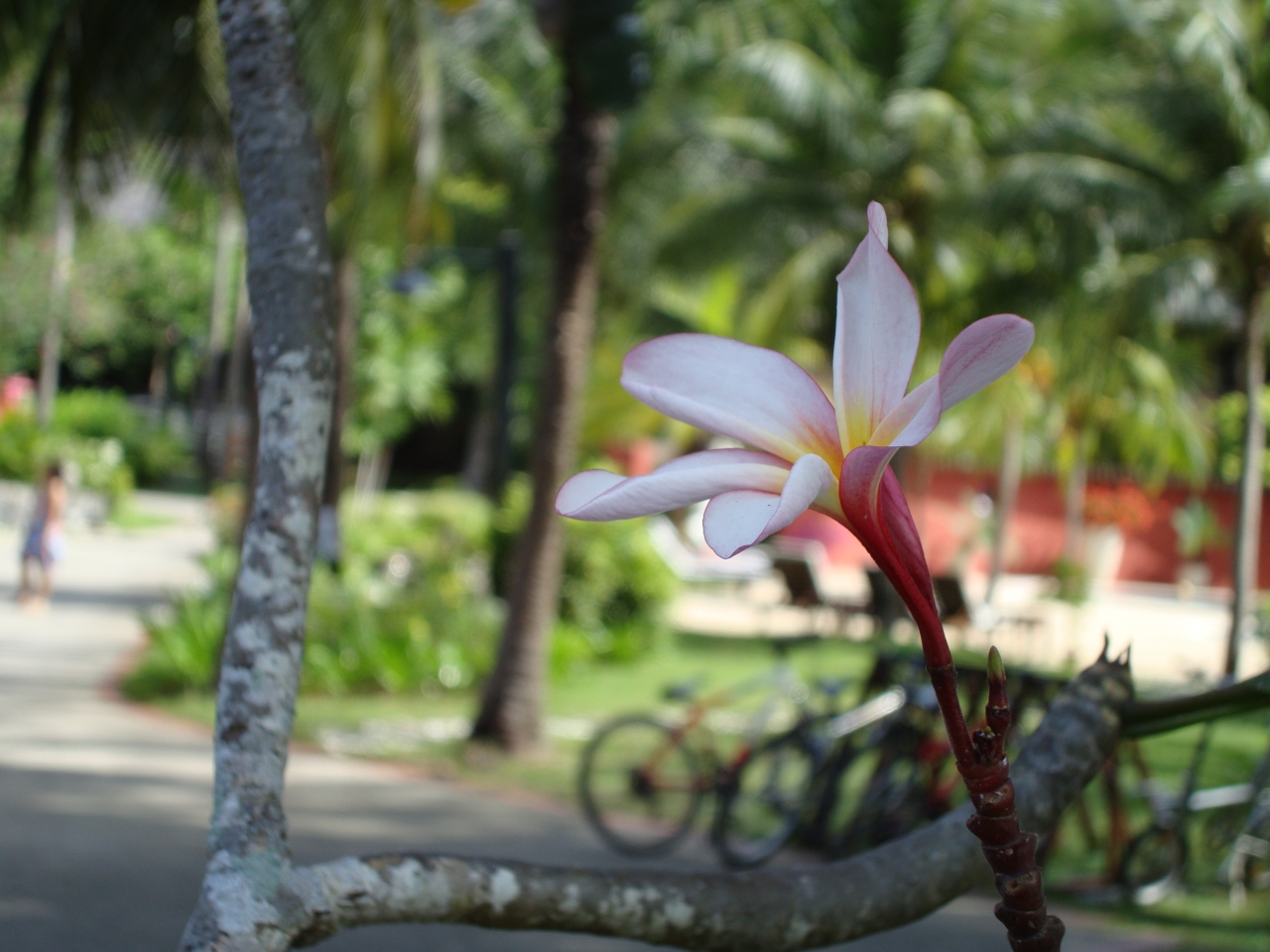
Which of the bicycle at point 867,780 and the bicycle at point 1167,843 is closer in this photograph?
the bicycle at point 1167,843

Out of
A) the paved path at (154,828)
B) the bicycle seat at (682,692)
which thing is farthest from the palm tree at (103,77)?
the bicycle seat at (682,692)

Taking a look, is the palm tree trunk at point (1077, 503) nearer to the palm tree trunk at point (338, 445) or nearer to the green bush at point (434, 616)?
the green bush at point (434, 616)

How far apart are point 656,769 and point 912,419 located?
6.55 meters

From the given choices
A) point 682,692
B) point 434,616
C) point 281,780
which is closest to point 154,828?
point 682,692

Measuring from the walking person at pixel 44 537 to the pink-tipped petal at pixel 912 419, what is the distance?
47.5ft

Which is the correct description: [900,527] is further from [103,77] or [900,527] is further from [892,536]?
[103,77]

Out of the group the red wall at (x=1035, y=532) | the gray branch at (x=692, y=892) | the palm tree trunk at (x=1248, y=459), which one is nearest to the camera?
the gray branch at (x=692, y=892)

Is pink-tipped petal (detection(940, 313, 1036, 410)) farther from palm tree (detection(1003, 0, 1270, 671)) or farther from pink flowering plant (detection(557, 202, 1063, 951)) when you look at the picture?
palm tree (detection(1003, 0, 1270, 671))

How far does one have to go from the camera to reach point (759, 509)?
1.05 meters

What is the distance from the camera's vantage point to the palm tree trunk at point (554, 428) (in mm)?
9078

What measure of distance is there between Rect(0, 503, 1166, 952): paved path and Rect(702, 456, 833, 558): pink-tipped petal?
188 inches

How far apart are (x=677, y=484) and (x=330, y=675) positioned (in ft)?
33.7

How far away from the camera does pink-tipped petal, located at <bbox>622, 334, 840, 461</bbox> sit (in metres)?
1.10

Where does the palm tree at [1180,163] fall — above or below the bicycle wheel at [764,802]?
above
